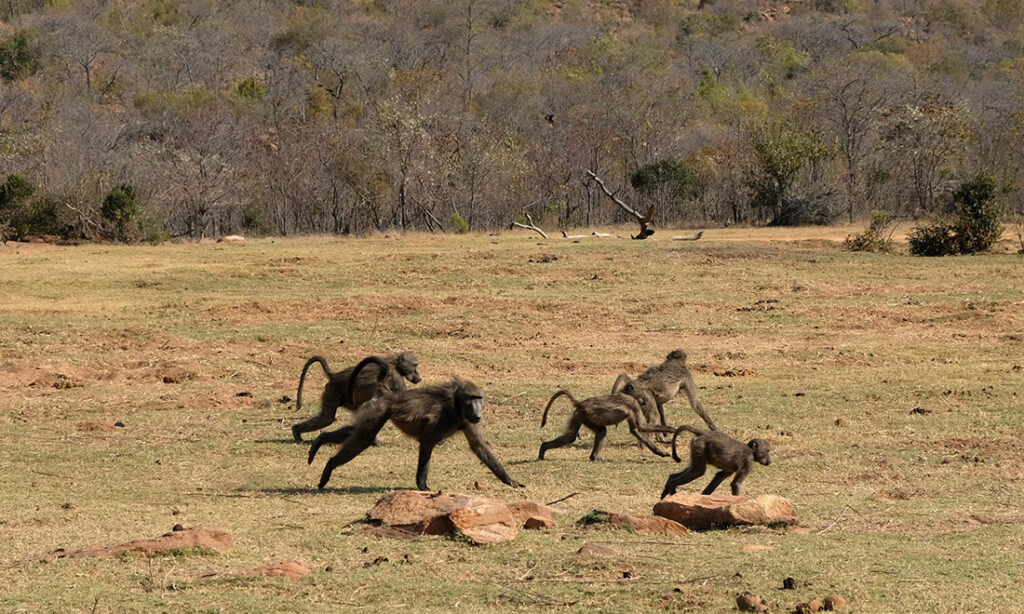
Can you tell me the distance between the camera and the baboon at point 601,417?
1200cm

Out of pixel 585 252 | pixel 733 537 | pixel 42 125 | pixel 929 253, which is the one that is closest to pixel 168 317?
pixel 585 252

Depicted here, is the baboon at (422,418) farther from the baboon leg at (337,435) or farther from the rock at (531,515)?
the rock at (531,515)

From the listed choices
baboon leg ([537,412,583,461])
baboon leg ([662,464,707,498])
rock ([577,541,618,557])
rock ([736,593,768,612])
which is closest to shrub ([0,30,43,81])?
baboon leg ([537,412,583,461])

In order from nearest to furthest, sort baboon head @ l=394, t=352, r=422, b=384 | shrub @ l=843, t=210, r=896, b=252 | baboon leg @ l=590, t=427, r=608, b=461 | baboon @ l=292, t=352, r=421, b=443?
baboon leg @ l=590, t=427, r=608, b=461
baboon @ l=292, t=352, r=421, b=443
baboon head @ l=394, t=352, r=422, b=384
shrub @ l=843, t=210, r=896, b=252

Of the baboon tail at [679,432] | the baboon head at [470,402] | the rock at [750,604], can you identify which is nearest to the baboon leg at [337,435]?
the baboon head at [470,402]

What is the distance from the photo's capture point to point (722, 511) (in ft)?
29.2

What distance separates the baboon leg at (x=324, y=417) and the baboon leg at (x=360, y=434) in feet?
7.57

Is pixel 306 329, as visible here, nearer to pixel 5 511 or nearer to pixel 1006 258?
pixel 5 511

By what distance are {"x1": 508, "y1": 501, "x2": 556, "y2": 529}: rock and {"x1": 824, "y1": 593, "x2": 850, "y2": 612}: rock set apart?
2157 millimetres

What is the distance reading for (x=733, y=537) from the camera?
870 cm

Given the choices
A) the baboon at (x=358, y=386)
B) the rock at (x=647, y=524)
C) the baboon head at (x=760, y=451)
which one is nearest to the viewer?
the rock at (x=647, y=524)

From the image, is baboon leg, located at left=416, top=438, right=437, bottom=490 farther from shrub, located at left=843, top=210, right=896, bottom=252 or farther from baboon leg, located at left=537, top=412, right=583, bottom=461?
shrub, located at left=843, top=210, right=896, bottom=252

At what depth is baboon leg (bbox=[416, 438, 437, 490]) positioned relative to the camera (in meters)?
10.2

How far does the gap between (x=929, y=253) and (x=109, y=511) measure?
2495 cm
